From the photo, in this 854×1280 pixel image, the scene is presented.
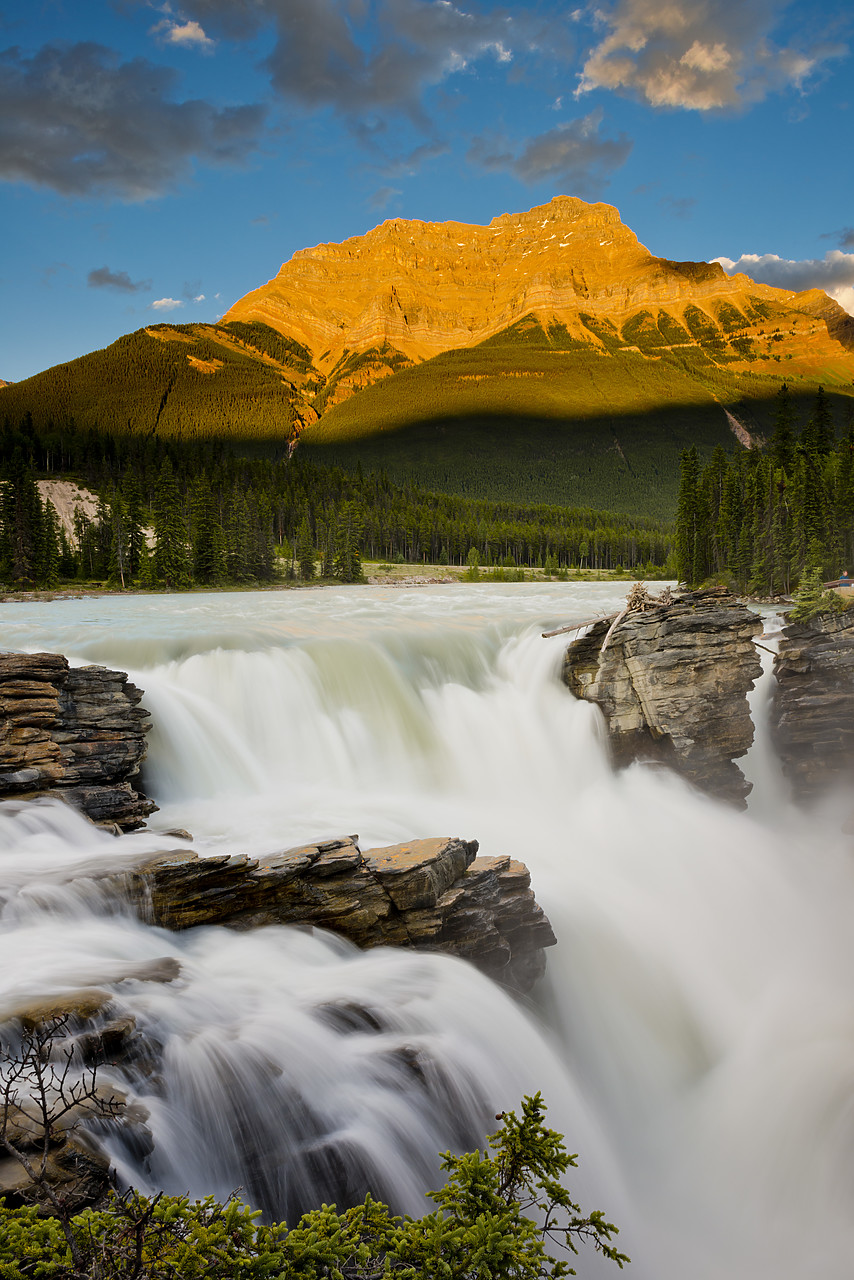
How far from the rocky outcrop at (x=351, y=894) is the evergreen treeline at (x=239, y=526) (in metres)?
58.7

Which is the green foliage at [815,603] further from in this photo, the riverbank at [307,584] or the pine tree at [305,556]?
the pine tree at [305,556]

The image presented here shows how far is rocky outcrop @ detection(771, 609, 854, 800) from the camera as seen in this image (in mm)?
21672

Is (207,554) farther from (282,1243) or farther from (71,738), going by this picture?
(282,1243)

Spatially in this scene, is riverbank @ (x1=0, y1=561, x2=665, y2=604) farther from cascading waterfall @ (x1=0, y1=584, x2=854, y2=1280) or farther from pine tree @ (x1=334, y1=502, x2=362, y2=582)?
A: cascading waterfall @ (x1=0, y1=584, x2=854, y2=1280)

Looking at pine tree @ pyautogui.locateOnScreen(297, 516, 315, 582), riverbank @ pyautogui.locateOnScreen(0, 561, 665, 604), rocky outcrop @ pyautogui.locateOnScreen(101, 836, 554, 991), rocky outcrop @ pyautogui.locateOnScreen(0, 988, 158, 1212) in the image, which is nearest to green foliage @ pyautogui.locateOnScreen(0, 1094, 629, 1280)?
rocky outcrop @ pyautogui.locateOnScreen(0, 988, 158, 1212)

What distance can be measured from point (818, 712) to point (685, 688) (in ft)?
20.6

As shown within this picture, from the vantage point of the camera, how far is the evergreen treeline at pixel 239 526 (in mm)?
65000

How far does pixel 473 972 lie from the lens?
9.32 m

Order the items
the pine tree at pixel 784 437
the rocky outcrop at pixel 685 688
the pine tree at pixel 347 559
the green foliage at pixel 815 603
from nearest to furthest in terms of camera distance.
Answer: the rocky outcrop at pixel 685 688 < the green foliage at pixel 815 603 < the pine tree at pixel 784 437 < the pine tree at pixel 347 559

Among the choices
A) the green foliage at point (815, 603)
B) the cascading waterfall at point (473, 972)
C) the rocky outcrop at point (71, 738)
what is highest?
the green foliage at point (815, 603)

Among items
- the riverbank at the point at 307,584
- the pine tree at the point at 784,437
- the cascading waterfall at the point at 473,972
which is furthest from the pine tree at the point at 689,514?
the cascading waterfall at the point at 473,972

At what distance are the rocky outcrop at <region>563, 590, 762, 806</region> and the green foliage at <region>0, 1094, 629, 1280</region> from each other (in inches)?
620

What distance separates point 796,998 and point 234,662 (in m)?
15.8

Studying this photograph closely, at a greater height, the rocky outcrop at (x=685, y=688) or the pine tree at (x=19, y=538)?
the pine tree at (x=19, y=538)
